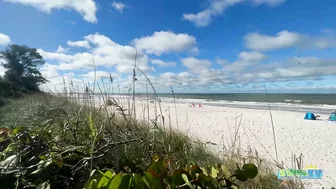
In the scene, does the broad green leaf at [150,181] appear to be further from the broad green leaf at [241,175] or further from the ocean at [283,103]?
the ocean at [283,103]


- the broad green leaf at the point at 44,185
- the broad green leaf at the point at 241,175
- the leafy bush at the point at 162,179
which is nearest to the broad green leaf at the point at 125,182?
the leafy bush at the point at 162,179

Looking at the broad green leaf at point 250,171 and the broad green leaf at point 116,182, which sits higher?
the broad green leaf at point 116,182

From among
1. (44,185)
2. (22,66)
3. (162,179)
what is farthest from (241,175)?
(22,66)

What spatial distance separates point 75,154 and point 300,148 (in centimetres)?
834

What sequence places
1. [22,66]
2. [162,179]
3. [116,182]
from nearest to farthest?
[116,182] < [162,179] < [22,66]

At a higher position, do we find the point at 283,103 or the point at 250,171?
the point at 250,171

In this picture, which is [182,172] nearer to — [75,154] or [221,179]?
[221,179]

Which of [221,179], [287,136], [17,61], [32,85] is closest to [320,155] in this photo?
[287,136]

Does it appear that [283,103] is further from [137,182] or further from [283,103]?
[137,182]

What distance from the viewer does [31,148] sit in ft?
2.20

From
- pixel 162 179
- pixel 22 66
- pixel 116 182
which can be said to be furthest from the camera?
pixel 22 66

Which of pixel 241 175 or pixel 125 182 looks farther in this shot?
pixel 241 175

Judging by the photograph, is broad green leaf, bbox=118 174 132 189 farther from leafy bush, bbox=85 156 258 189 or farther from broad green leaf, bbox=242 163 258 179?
broad green leaf, bbox=242 163 258 179

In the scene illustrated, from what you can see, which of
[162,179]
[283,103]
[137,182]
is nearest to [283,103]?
[283,103]
